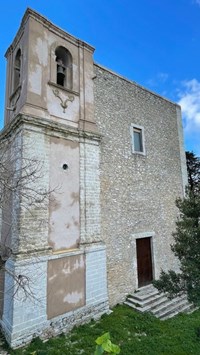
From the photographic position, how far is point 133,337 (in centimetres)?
627

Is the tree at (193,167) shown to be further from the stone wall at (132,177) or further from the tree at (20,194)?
the tree at (20,194)

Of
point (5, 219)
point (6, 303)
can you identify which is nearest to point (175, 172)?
point (5, 219)

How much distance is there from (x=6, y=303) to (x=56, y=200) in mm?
3173

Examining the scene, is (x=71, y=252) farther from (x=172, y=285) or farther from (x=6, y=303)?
(x=172, y=285)

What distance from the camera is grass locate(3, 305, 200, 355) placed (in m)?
5.59

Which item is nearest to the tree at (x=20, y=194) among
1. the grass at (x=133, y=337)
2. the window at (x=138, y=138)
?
the grass at (x=133, y=337)

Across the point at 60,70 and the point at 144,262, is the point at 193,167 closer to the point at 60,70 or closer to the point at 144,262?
the point at 144,262

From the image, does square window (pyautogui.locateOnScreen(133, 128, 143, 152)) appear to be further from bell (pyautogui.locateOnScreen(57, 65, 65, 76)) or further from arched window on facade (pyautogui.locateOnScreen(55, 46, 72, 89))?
bell (pyautogui.locateOnScreen(57, 65, 65, 76))

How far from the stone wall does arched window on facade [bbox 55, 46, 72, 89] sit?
129cm

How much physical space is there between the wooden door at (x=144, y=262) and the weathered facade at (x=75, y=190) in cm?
4

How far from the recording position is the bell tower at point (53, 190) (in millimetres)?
6250

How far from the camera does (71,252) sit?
7.09 meters

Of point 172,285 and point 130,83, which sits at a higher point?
point 130,83

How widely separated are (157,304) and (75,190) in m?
5.12
